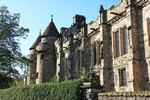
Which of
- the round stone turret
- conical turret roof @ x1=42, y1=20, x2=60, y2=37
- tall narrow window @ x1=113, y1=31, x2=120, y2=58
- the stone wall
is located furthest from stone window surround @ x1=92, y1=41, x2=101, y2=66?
the stone wall

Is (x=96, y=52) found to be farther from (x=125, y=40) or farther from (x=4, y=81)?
(x=4, y=81)

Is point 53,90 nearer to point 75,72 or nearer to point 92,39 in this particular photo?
point 92,39

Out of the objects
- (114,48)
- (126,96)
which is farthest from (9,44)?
(126,96)

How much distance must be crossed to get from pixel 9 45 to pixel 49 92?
1972cm

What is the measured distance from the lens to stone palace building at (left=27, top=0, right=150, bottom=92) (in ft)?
66.7

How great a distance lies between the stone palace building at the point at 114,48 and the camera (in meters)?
20.3

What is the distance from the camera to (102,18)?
26016 millimetres

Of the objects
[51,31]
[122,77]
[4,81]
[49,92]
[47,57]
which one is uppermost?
[51,31]

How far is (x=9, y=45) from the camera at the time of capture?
33594 millimetres

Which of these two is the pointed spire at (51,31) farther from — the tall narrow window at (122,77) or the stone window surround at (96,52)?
the tall narrow window at (122,77)

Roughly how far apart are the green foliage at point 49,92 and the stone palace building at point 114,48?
7335 mm

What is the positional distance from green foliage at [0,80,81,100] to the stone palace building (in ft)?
24.1

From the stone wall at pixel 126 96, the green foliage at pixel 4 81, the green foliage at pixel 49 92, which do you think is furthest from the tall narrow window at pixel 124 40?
the green foliage at pixel 4 81

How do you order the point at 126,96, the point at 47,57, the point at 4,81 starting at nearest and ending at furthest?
the point at 126,96
the point at 4,81
the point at 47,57
